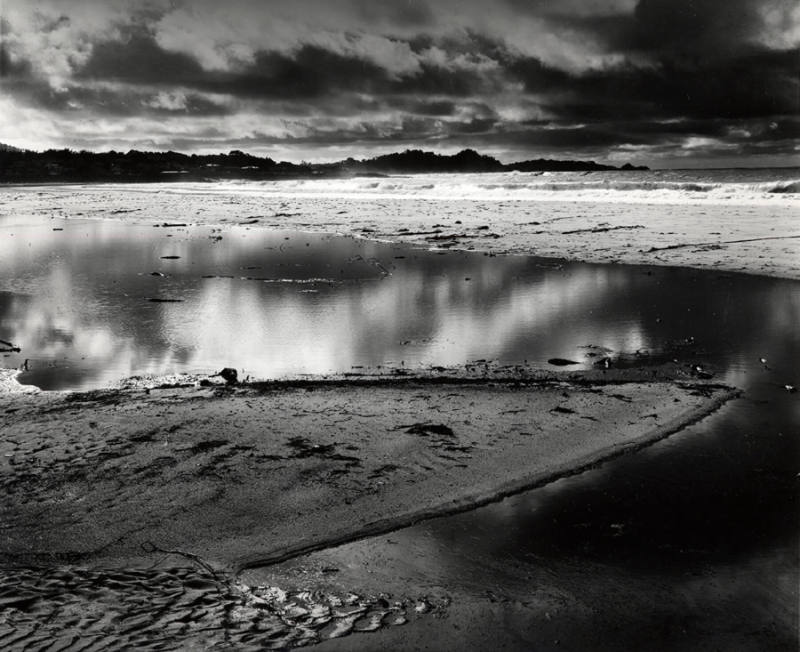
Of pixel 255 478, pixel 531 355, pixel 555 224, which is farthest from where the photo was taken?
pixel 555 224

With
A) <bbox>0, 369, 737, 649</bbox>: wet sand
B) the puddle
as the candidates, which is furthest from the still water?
<bbox>0, 369, 737, 649</bbox>: wet sand

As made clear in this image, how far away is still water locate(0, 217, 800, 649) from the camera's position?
3.06 meters

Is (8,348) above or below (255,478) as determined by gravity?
above

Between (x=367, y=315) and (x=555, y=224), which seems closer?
(x=367, y=315)

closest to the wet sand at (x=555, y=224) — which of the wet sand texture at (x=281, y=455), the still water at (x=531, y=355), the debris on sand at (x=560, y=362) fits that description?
the still water at (x=531, y=355)

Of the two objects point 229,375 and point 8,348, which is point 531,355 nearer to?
point 229,375

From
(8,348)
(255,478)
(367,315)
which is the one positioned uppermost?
(367,315)

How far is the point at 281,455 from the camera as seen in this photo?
4301 millimetres

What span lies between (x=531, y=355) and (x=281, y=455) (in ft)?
10.7

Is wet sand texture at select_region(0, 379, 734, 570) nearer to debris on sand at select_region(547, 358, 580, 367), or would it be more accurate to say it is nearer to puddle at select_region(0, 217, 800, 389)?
debris on sand at select_region(547, 358, 580, 367)

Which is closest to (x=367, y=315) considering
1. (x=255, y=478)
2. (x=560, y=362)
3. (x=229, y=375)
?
(x=560, y=362)

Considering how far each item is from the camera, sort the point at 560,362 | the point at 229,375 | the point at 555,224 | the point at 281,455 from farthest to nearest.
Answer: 1. the point at 555,224
2. the point at 560,362
3. the point at 229,375
4. the point at 281,455

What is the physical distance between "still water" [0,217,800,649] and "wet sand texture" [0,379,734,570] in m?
0.25

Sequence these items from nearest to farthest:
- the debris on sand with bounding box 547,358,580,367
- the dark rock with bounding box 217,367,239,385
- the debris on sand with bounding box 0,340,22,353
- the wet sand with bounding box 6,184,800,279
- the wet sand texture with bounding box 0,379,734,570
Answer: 1. the wet sand texture with bounding box 0,379,734,570
2. the dark rock with bounding box 217,367,239,385
3. the debris on sand with bounding box 547,358,580,367
4. the debris on sand with bounding box 0,340,22,353
5. the wet sand with bounding box 6,184,800,279
